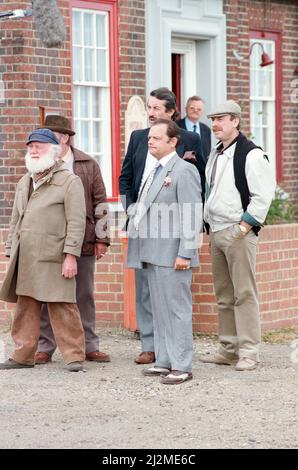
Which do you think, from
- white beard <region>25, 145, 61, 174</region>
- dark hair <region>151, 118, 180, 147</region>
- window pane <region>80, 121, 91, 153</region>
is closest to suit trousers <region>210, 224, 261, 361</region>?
dark hair <region>151, 118, 180, 147</region>

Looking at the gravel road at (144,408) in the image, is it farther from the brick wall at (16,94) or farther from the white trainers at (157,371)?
the brick wall at (16,94)

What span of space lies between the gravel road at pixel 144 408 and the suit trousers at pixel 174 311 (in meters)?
0.22

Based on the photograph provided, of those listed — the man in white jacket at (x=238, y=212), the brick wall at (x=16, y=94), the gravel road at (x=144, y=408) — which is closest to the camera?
the gravel road at (x=144, y=408)

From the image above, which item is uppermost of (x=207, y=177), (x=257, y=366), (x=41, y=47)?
(x=41, y=47)

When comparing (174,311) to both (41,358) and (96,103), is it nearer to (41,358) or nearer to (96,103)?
(41,358)

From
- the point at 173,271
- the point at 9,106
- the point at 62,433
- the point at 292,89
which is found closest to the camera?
the point at 62,433

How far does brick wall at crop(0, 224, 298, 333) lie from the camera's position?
12.2m

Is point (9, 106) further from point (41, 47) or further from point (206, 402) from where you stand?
point (206, 402)

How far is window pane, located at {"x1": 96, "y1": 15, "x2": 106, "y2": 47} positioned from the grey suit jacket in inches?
216

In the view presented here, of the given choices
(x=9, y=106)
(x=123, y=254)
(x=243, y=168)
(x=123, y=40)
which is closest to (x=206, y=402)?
(x=243, y=168)

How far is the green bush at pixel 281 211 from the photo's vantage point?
1739cm

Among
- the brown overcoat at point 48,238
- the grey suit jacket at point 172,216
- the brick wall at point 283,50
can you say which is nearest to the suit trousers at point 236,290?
the grey suit jacket at point 172,216
